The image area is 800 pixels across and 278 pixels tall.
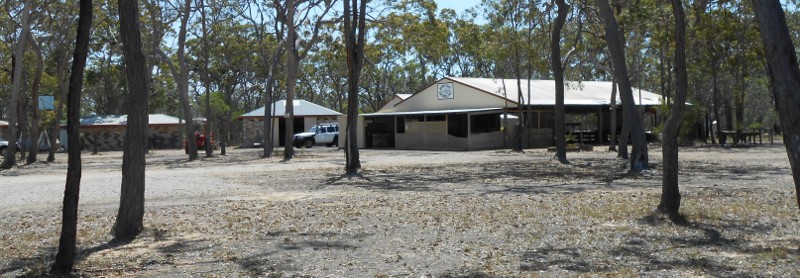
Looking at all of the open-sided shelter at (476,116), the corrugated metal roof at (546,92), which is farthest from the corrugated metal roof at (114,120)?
the corrugated metal roof at (546,92)

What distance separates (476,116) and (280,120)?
18.8 meters

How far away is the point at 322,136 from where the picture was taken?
5209cm

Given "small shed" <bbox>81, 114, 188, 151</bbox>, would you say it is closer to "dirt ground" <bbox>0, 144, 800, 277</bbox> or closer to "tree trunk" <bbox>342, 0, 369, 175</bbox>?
"tree trunk" <bbox>342, 0, 369, 175</bbox>

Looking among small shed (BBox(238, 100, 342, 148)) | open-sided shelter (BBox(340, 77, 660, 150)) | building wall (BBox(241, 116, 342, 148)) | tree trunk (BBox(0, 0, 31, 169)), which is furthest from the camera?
building wall (BBox(241, 116, 342, 148))

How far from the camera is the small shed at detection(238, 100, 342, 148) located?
56594 millimetres

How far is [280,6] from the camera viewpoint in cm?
3372

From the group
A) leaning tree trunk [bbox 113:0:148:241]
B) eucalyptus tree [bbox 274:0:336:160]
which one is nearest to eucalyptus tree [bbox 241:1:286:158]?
eucalyptus tree [bbox 274:0:336:160]

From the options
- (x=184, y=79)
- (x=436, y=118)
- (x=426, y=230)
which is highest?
(x=184, y=79)

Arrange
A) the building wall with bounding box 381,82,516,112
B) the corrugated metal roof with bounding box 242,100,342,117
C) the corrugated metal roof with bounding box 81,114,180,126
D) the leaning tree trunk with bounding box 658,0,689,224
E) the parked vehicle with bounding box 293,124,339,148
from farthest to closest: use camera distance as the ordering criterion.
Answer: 1. the corrugated metal roof with bounding box 81,114,180,126
2. the corrugated metal roof with bounding box 242,100,342,117
3. the parked vehicle with bounding box 293,124,339,148
4. the building wall with bounding box 381,82,516,112
5. the leaning tree trunk with bounding box 658,0,689,224

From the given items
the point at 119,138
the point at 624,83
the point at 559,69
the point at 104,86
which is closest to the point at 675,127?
the point at 624,83

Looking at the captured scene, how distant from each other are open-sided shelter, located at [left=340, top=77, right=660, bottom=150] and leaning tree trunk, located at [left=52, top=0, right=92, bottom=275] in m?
32.2

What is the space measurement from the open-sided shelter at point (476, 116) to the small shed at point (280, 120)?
30.3 ft

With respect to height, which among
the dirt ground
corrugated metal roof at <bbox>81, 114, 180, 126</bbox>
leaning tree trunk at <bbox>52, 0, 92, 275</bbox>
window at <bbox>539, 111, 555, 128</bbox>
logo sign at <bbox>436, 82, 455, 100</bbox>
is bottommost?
the dirt ground

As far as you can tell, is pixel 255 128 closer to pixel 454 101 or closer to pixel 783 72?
pixel 454 101
